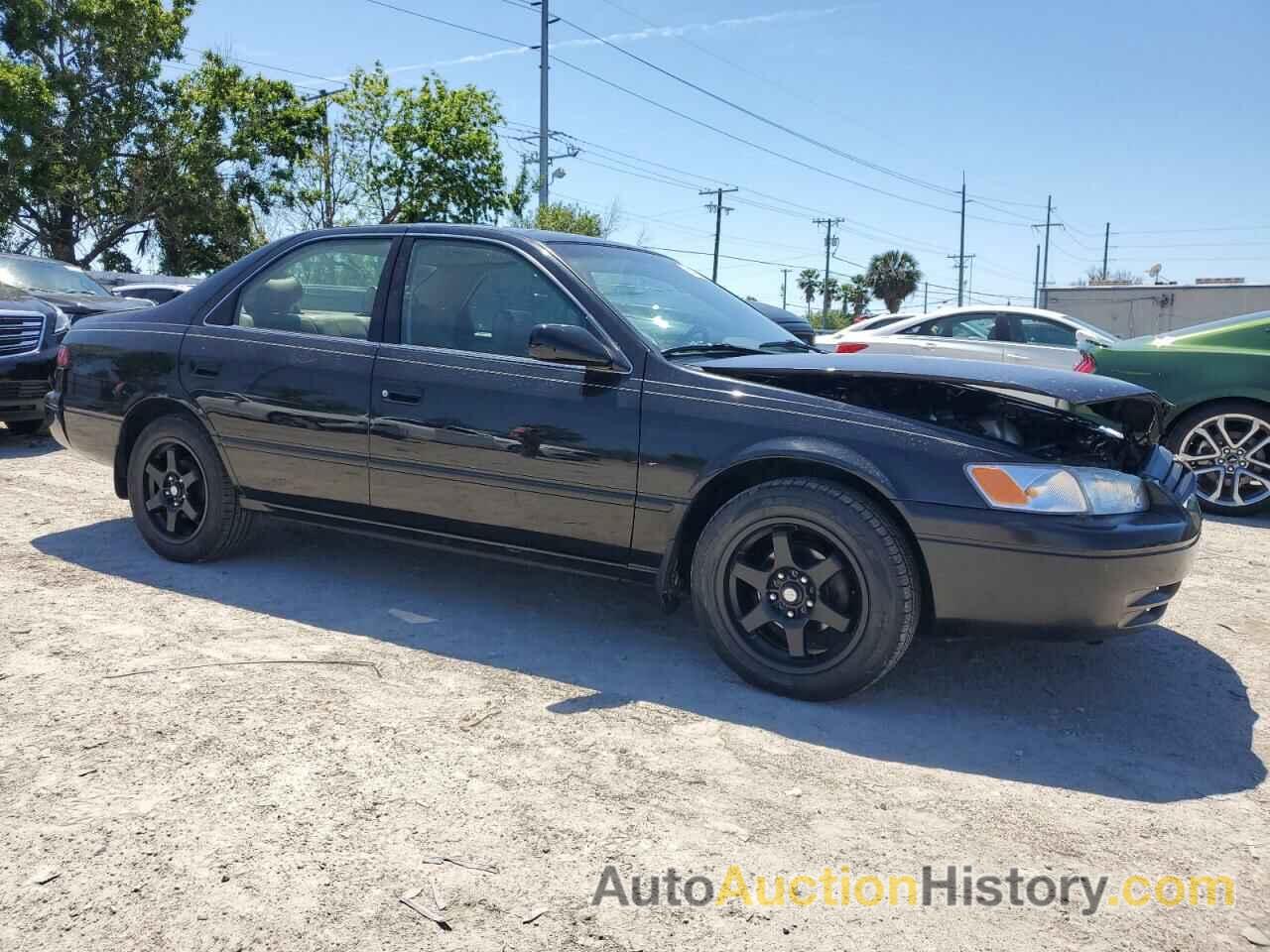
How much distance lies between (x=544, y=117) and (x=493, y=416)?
3346cm

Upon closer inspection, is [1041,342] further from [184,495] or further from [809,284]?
[809,284]

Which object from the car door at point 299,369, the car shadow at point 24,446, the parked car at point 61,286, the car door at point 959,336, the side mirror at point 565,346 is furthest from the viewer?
the car door at point 959,336

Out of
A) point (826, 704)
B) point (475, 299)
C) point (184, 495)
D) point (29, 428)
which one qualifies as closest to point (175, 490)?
point (184, 495)

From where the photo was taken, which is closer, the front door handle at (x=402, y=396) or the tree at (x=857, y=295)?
the front door handle at (x=402, y=396)

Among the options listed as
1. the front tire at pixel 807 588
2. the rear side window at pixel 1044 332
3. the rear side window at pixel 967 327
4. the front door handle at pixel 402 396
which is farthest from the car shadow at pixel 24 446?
the rear side window at pixel 1044 332

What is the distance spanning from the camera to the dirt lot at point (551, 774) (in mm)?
2145

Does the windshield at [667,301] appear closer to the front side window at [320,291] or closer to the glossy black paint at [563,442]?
the glossy black paint at [563,442]

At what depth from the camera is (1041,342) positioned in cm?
1073

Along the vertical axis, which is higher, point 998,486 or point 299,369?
point 299,369

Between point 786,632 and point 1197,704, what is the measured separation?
145 cm

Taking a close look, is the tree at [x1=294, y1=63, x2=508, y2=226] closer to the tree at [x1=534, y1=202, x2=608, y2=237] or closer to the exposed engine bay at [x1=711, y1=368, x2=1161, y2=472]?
the tree at [x1=534, y1=202, x2=608, y2=237]

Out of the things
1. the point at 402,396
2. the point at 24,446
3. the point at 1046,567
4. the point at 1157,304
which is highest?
the point at 1157,304

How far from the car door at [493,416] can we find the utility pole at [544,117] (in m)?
31.3

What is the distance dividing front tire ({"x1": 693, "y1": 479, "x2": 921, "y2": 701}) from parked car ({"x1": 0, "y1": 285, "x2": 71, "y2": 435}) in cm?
679
